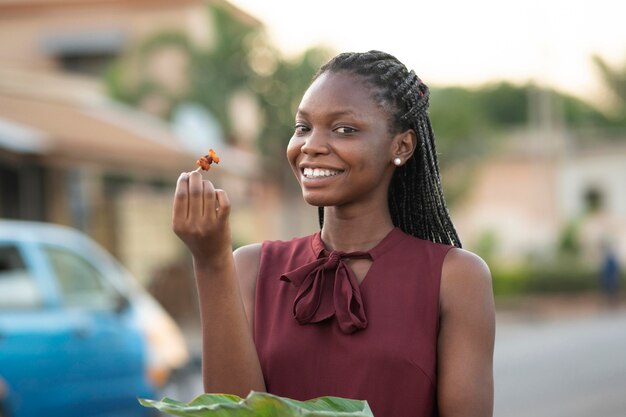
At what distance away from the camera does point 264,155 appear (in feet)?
83.9

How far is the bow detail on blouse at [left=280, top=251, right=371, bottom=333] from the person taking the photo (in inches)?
83.4

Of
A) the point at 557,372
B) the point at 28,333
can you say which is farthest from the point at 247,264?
the point at 557,372

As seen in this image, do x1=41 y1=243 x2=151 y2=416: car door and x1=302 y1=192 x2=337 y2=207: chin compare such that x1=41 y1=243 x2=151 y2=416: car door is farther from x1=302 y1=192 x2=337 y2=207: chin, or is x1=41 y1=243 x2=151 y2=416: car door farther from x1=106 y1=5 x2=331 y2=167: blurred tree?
x1=106 y1=5 x2=331 y2=167: blurred tree

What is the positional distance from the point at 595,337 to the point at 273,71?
28.7ft

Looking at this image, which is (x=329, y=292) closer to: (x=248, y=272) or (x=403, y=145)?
(x=248, y=272)

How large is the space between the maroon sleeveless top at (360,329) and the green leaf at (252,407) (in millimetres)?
517

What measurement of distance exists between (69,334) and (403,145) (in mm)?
5273

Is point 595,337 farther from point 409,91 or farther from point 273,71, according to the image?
point 409,91

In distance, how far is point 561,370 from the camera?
14.7m

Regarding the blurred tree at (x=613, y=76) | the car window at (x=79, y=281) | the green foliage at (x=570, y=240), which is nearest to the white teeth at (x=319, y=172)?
the car window at (x=79, y=281)

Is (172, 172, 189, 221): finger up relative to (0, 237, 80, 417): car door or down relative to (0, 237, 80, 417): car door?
up

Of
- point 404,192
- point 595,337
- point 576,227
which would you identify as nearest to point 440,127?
point 576,227

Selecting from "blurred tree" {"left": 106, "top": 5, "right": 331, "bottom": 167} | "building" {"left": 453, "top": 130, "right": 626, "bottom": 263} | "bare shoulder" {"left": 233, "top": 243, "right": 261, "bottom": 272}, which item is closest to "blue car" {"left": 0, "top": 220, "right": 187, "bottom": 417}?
"bare shoulder" {"left": 233, "top": 243, "right": 261, "bottom": 272}

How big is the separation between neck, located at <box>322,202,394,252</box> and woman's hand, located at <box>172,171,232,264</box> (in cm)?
34
